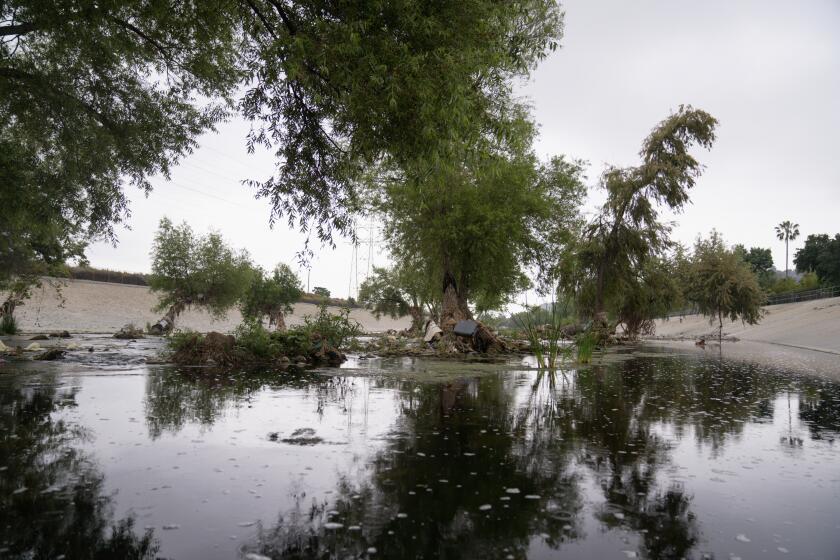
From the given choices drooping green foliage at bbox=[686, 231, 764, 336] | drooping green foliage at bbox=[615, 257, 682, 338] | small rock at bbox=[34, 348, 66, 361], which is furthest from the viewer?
drooping green foliage at bbox=[686, 231, 764, 336]

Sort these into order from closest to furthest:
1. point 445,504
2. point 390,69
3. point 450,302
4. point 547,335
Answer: point 445,504 < point 390,69 < point 547,335 < point 450,302

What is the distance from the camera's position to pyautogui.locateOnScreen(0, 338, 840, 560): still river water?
2.79 m

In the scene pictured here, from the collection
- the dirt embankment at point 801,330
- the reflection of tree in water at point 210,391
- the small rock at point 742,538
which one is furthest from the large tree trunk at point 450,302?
the small rock at point 742,538

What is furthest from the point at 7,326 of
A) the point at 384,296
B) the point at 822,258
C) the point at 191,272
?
the point at 822,258

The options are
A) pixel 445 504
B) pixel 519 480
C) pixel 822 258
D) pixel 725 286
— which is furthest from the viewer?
pixel 822 258

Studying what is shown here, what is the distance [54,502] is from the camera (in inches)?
125

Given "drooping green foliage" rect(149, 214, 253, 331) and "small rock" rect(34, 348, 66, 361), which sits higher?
"drooping green foliage" rect(149, 214, 253, 331)

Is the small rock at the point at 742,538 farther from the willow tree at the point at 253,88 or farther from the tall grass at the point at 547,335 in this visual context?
the tall grass at the point at 547,335

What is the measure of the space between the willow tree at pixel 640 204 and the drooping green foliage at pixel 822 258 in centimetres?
5340

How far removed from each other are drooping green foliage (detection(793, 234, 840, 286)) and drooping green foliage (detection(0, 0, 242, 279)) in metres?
79.4

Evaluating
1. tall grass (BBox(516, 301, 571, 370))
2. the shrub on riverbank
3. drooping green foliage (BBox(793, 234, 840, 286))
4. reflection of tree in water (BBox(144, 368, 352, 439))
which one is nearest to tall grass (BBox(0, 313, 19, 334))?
the shrub on riverbank

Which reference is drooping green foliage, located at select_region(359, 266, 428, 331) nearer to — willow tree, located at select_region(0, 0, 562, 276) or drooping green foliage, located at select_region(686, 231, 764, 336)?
drooping green foliage, located at select_region(686, 231, 764, 336)

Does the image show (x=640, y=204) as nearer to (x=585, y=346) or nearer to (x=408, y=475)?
(x=585, y=346)

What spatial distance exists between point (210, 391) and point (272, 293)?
135 ft
